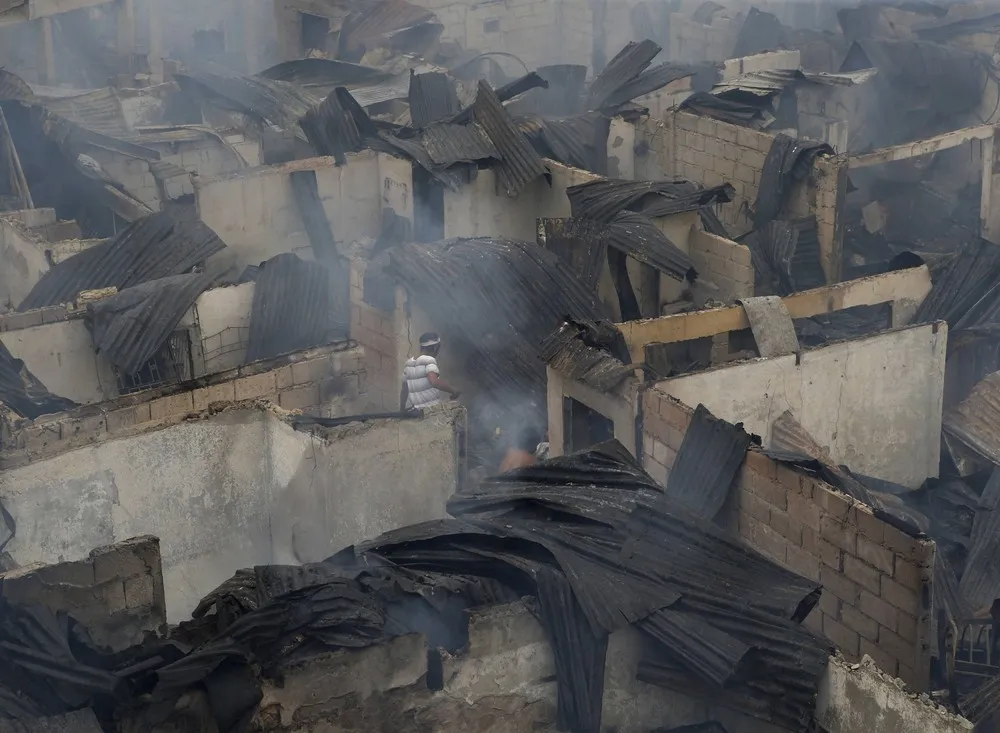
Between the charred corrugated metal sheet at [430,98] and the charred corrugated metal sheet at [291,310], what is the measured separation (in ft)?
19.3

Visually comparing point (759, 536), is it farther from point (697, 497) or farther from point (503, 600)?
point (503, 600)

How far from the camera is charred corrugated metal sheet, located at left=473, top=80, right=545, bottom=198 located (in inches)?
808

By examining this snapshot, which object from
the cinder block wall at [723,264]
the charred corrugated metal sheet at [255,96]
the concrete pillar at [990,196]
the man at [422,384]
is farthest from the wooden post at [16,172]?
the concrete pillar at [990,196]

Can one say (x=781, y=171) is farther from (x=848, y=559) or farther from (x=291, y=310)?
(x=848, y=559)

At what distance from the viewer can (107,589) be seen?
9867 millimetres

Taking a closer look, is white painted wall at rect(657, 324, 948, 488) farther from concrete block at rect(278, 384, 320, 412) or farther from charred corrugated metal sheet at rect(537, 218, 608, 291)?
charred corrugated metal sheet at rect(537, 218, 608, 291)

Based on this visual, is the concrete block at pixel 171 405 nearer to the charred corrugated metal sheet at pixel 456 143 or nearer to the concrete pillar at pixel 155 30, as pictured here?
the charred corrugated metal sheet at pixel 456 143

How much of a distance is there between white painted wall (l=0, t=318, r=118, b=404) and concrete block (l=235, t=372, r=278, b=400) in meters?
1.96

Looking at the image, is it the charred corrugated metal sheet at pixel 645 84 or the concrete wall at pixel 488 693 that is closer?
the concrete wall at pixel 488 693

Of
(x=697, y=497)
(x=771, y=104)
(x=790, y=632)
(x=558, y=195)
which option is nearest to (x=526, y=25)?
(x=771, y=104)

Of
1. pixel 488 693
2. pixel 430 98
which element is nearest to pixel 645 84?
pixel 430 98

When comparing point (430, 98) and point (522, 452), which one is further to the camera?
point (430, 98)

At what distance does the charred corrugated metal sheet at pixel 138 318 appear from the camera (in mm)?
16359

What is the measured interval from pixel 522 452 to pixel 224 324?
13.4ft
